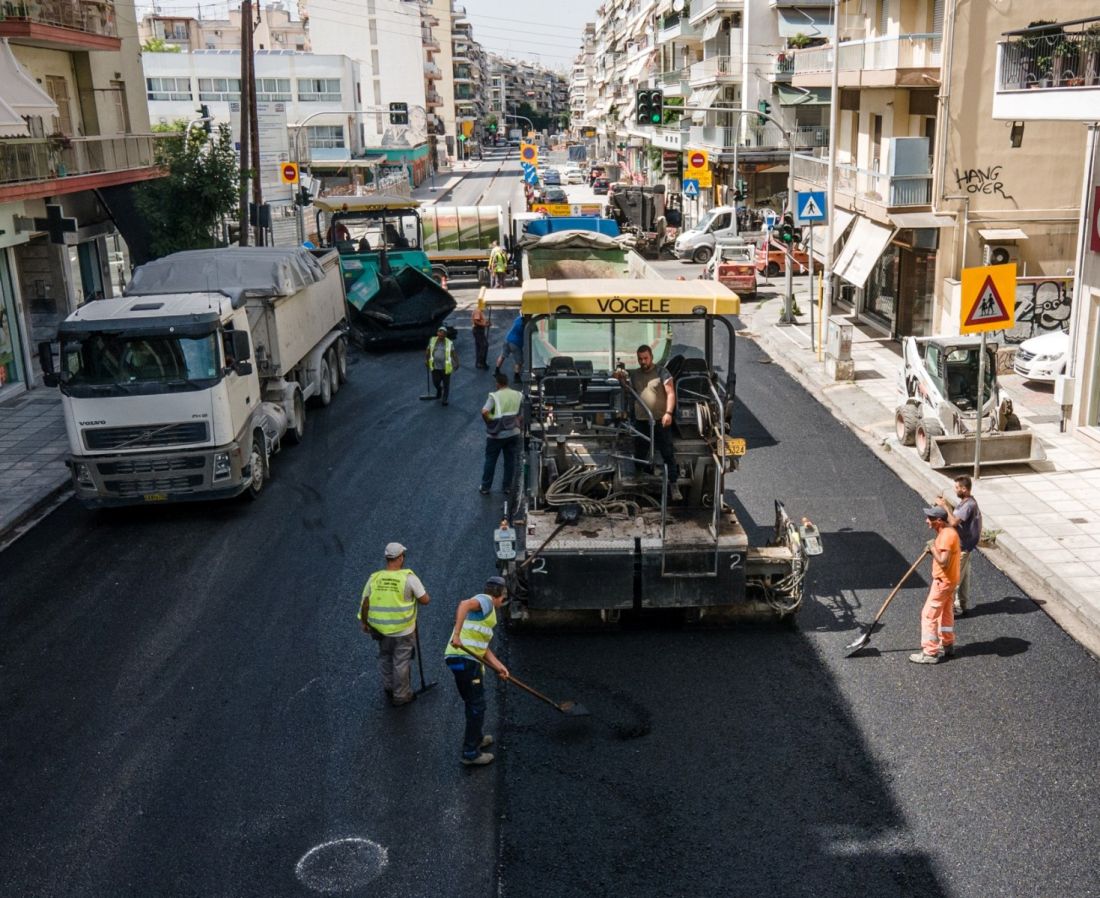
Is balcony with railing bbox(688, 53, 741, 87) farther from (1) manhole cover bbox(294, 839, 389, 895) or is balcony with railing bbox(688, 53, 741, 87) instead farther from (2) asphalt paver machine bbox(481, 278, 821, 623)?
(1) manhole cover bbox(294, 839, 389, 895)

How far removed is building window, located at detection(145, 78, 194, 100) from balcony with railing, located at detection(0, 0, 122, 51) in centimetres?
5746

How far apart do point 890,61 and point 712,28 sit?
30.6 meters

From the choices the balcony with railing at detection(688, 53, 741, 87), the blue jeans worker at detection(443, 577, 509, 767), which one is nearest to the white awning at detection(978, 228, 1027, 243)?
the blue jeans worker at detection(443, 577, 509, 767)

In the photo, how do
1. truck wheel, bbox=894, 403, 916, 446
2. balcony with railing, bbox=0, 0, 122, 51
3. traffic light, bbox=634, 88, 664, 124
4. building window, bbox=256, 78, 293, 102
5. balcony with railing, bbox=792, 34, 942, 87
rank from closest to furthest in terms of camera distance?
truck wheel, bbox=894, 403, 916, 446 → balcony with railing, bbox=0, 0, 122, 51 → balcony with railing, bbox=792, 34, 942, 87 → traffic light, bbox=634, 88, 664, 124 → building window, bbox=256, 78, 293, 102

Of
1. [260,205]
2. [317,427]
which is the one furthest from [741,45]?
[317,427]

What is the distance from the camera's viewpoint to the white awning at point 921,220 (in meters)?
22.2

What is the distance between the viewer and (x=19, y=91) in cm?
2036

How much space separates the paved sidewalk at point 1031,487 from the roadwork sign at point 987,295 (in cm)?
230

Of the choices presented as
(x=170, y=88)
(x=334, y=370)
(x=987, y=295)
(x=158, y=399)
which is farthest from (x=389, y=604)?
(x=170, y=88)

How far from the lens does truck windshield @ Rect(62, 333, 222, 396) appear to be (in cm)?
1398

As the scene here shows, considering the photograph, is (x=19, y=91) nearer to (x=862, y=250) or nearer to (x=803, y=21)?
(x=862, y=250)

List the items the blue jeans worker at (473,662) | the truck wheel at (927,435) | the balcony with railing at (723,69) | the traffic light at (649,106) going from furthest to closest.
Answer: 1. the balcony with railing at (723,69)
2. the traffic light at (649,106)
3. the truck wheel at (927,435)
4. the blue jeans worker at (473,662)

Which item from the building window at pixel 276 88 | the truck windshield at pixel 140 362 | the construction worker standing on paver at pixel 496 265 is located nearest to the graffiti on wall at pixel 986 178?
the construction worker standing on paver at pixel 496 265

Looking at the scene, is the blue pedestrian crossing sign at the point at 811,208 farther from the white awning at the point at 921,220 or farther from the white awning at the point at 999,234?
the white awning at the point at 999,234
